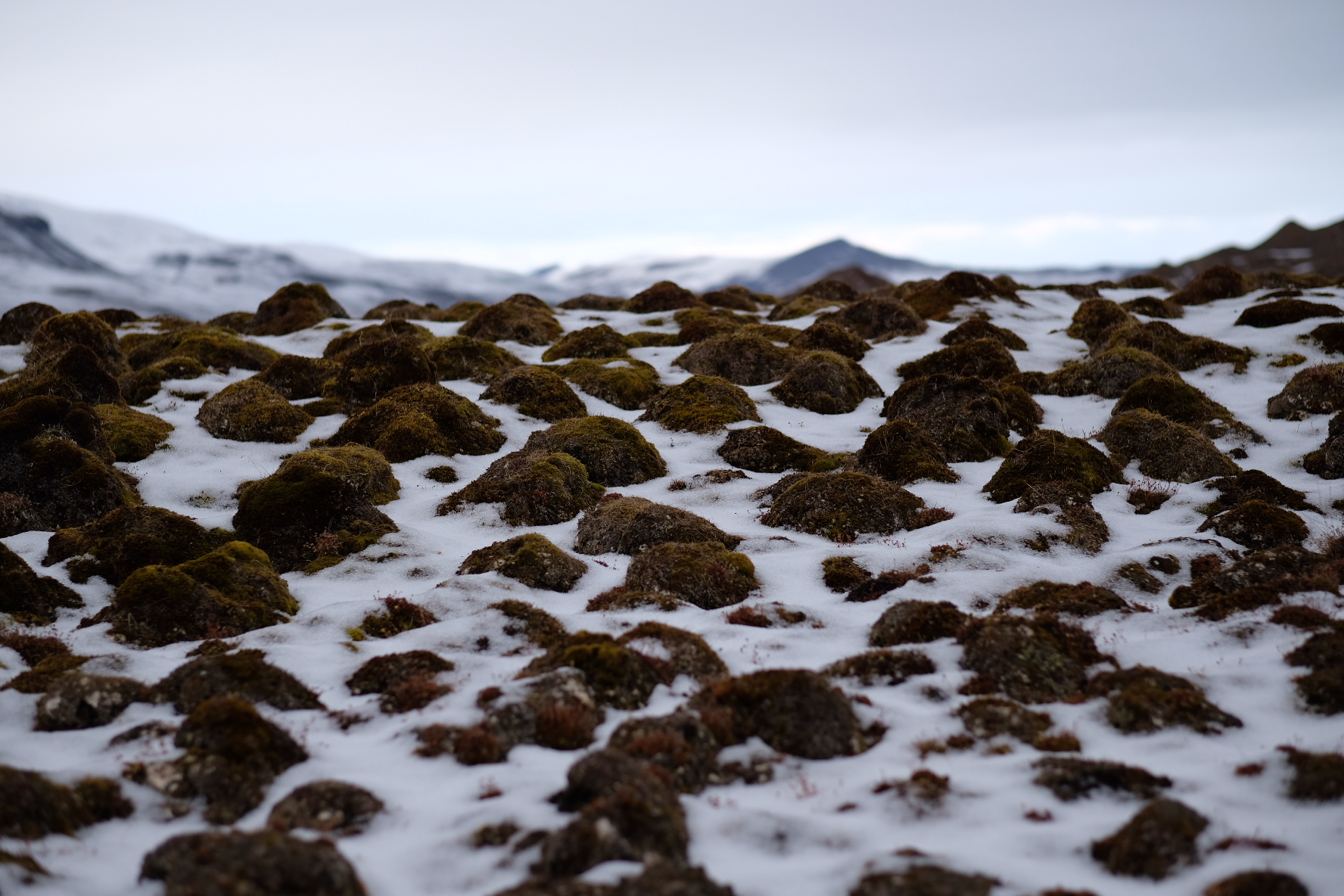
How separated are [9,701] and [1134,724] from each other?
13.8 meters

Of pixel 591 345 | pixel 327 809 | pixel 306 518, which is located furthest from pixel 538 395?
pixel 327 809

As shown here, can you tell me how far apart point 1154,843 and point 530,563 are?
10.4 metres

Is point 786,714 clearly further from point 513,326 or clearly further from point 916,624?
point 513,326

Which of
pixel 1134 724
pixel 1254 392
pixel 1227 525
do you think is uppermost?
pixel 1254 392

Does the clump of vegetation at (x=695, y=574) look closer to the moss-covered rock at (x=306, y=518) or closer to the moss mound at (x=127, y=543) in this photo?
the moss-covered rock at (x=306, y=518)

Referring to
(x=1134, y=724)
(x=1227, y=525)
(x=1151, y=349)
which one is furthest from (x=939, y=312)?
(x=1134, y=724)

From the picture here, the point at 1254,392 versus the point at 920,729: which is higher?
the point at 1254,392

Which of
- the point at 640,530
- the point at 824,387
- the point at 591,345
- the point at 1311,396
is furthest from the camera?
the point at 591,345

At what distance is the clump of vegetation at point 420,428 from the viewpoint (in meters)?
22.6

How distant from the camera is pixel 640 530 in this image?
1689 centimetres

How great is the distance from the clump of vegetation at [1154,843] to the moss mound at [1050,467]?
11278 mm

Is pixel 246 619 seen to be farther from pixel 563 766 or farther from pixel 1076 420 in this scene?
pixel 1076 420

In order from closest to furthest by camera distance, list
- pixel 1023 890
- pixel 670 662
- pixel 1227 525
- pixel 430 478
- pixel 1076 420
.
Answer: pixel 1023 890 < pixel 670 662 < pixel 1227 525 < pixel 430 478 < pixel 1076 420

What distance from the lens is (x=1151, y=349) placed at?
3006 centimetres
